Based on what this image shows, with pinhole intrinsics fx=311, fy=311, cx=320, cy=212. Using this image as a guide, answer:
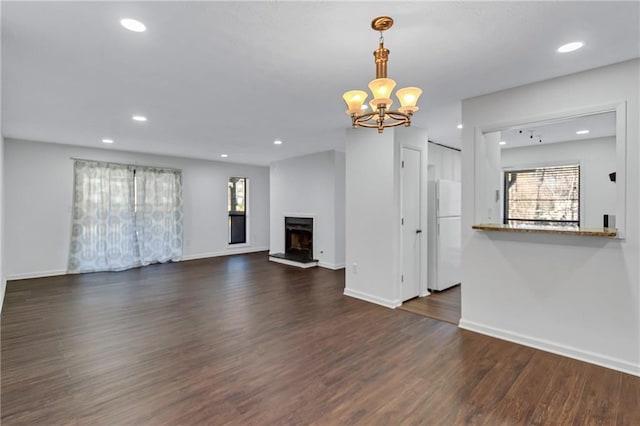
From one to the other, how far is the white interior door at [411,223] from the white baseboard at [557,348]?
3.37 feet

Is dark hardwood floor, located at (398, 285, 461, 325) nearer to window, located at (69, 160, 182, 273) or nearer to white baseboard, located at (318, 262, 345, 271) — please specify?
white baseboard, located at (318, 262, 345, 271)

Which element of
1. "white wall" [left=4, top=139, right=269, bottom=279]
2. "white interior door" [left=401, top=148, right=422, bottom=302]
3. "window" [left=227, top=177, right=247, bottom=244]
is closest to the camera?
"white interior door" [left=401, top=148, right=422, bottom=302]

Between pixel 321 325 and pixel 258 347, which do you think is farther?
pixel 321 325

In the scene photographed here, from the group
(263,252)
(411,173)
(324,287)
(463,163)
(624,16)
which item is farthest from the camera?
(263,252)

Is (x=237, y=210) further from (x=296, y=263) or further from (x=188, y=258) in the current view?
(x=296, y=263)

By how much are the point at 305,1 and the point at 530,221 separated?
654 centimetres

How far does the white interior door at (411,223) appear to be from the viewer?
4297 mm

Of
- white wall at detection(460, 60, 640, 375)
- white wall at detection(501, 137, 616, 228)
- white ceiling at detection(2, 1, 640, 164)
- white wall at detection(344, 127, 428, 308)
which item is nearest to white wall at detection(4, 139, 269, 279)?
white ceiling at detection(2, 1, 640, 164)

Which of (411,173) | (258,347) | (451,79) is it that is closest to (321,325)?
(258,347)

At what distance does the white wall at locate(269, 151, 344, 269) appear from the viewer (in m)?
6.71

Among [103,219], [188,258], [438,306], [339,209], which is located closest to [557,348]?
[438,306]

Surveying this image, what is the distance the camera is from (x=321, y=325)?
354cm

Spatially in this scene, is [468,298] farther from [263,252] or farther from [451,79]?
[263,252]

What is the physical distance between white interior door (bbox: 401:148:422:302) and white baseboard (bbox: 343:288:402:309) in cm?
26
